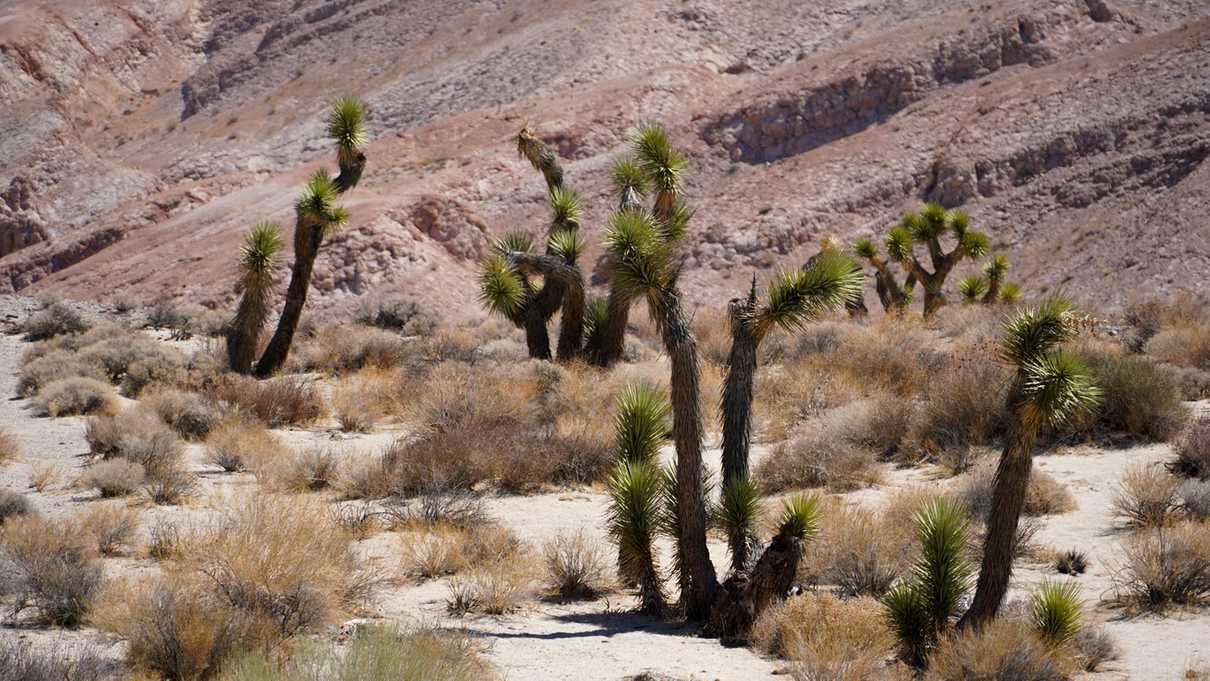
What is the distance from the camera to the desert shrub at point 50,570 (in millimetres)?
8047

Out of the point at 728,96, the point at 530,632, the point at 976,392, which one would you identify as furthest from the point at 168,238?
the point at 530,632

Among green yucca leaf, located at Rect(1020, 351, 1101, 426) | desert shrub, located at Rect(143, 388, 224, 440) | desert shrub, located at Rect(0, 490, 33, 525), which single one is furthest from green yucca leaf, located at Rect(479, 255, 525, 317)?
green yucca leaf, located at Rect(1020, 351, 1101, 426)

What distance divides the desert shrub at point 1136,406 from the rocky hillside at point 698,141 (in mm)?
12547

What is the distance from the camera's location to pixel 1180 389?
15.6 metres

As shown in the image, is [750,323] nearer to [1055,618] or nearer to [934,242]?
[1055,618]

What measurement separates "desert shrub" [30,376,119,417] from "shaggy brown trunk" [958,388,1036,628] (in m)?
13.9

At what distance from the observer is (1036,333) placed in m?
7.69

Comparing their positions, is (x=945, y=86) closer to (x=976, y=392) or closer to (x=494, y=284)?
(x=494, y=284)

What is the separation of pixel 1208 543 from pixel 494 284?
14.0 metres

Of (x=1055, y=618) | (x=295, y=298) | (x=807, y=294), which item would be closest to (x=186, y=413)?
(x=295, y=298)

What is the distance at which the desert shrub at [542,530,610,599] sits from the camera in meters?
9.71

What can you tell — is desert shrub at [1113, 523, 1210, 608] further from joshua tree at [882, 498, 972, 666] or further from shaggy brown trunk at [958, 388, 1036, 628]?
joshua tree at [882, 498, 972, 666]

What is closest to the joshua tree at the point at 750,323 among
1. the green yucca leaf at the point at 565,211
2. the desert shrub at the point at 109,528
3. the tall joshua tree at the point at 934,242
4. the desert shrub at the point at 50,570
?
the desert shrub at the point at 50,570

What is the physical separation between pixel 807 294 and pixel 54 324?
22.7m
